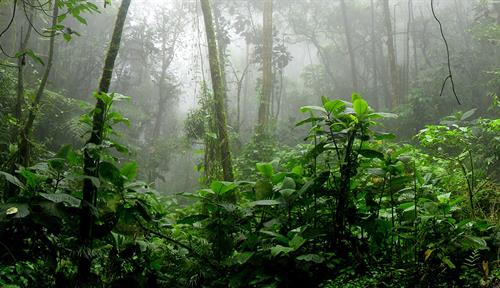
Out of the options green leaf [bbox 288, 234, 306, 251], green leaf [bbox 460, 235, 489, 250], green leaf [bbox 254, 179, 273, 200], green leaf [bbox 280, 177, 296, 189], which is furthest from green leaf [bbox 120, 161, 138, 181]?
green leaf [bbox 460, 235, 489, 250]

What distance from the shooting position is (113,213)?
2.90 m

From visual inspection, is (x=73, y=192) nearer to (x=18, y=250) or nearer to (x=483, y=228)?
(x=18, y=250)

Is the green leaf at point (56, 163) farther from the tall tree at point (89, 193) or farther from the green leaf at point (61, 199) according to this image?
the green leaf at point (61, 199)

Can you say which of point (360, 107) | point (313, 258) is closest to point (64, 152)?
point (313, 258)

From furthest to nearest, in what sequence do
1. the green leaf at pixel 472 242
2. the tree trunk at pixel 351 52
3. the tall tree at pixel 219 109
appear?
the tree trunk at pixel 351 52
the tall tree at pixel 219 109
the green leaf at pixel 472 242

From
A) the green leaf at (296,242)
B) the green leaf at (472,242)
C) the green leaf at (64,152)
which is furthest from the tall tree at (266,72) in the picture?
the green leaf at (472,242)

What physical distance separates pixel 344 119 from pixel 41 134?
1125 cm

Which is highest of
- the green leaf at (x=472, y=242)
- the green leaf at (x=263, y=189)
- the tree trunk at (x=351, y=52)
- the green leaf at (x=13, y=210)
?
the tree trunk at (x=351, y=52)

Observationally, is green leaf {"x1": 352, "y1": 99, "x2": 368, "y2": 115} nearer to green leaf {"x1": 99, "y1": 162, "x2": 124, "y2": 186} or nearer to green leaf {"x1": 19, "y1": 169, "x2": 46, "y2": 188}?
green leaf {"x1": 99, "y1": 162, "x2": 124, "y2": 186}

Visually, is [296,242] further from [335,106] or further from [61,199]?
[61,199]

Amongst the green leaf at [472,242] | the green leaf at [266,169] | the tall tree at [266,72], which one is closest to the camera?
the green leaf at [472,242]

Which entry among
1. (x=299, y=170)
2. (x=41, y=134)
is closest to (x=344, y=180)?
(x=299, y=170)

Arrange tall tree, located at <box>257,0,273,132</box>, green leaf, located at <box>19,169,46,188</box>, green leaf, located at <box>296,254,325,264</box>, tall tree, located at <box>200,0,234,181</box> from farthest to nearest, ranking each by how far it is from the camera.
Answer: tall tree, located at <box>257,0,273,132</box> → tall tree, located at <box>200,0,234,181</box> → green leaf, located at <box>19,169,46,188</box> → green leaf, located at <box>296,254,325,264</box>

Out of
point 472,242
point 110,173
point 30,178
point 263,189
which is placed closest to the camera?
point 472,242
